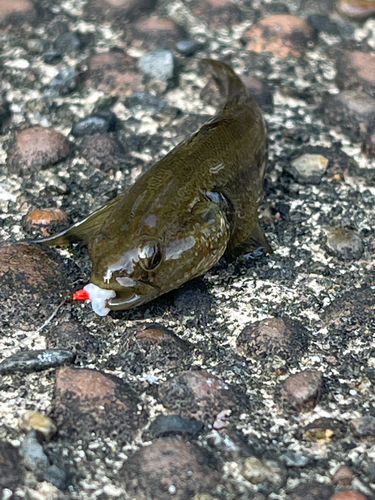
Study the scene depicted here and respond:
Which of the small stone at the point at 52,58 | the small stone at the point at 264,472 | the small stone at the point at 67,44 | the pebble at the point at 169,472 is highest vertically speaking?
the small stone at the point at 67,44

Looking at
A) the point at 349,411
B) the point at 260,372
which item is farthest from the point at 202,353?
the point at 349,411

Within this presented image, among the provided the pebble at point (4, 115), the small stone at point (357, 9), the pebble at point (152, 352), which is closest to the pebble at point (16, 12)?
the pebble at point (4, 115)

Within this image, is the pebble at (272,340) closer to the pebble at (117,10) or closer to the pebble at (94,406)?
the pebble at (94,406)

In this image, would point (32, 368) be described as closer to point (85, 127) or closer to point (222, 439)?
point (222, 439)

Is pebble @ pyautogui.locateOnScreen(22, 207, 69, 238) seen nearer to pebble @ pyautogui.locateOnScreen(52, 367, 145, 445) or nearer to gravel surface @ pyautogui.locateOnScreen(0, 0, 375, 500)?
gravel surface @ pyautogui.locateOnScreen(0, 0, 375, 500)

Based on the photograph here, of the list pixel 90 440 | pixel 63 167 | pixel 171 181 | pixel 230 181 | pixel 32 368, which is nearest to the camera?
pixel 90 440

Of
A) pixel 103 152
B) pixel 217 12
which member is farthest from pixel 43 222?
pixel 217 12
